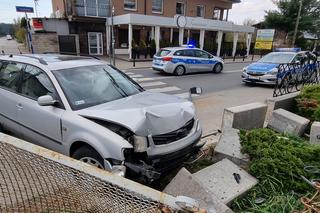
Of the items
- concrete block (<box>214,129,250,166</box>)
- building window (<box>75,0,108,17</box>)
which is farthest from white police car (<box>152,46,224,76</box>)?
building window (<box>75,0,108,17</box>)

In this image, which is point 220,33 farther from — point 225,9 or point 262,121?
point 262,121

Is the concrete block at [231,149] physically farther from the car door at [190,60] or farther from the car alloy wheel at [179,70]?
the car door at [190,60]

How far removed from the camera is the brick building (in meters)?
20.8

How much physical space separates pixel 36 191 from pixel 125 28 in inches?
945

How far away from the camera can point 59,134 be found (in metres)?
3.20

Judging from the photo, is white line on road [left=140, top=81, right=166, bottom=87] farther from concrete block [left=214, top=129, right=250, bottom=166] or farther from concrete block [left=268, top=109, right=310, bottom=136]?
concrete block [left=214, top=129, right=250, bottom=166]

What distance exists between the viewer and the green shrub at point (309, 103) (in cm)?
493

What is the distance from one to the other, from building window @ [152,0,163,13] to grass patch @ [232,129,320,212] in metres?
26.1

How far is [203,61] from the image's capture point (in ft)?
46.9

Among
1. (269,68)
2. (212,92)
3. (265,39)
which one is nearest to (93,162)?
(212,92)

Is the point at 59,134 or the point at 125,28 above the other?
the point at 125,28

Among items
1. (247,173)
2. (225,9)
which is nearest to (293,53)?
(247,173)

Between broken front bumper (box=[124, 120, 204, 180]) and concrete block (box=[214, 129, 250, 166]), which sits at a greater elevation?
broken front bumper (box=[124, 120, 204, 180])

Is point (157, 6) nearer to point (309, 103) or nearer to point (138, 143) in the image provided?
point (309, 103)
